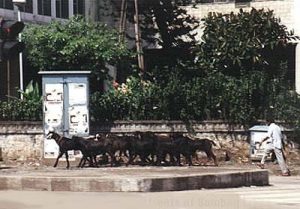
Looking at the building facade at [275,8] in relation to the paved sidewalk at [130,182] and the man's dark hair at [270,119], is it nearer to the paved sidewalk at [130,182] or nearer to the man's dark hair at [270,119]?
the man's dark hair at [270,119]

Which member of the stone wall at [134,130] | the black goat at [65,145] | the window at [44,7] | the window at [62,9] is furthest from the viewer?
the window at [62,9]

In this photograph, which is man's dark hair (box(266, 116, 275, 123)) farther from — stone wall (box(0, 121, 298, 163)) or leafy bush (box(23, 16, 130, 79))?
leafy bush (box(23, 16, 130, 79))

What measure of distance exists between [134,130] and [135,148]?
2416 mm

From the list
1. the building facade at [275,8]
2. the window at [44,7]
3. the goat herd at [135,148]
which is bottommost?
the goat herd at [135,148]

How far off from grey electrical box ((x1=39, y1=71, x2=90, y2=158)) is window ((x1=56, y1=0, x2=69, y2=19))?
17.3 meters

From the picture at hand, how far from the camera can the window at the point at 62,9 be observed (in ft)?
125

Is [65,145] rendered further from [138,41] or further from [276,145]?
[138,41]

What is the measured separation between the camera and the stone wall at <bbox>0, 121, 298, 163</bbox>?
2241 cm

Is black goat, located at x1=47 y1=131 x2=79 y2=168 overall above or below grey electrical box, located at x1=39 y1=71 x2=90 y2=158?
below

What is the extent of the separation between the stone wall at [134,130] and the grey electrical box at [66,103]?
1033 mm

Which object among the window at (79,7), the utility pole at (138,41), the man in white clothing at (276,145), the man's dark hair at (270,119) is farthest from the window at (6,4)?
the man in white clothing at (276,145)

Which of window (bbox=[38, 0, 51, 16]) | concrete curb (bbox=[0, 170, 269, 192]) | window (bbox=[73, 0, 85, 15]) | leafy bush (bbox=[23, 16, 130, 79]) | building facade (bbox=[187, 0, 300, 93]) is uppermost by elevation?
window (bbox=[73, 0, 85, 15])

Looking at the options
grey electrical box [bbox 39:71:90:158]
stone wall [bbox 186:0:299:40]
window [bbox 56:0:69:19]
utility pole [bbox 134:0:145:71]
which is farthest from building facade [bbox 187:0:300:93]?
grey electrical box [bbox 39:71:90:158]

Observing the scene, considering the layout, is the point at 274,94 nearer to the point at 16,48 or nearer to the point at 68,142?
the point at 68,142
